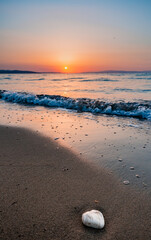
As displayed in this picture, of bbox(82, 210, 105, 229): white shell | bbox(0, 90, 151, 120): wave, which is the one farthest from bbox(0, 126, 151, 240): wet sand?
bbox(0, 90, 151, 120): wave

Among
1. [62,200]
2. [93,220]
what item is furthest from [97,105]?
[93,220]

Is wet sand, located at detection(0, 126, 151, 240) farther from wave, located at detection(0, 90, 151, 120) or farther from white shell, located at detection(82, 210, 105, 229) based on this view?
wave, located at detection(0, 90, 151, 120)

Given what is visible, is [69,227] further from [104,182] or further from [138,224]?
[104,182]

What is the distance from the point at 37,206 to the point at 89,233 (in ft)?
2.31

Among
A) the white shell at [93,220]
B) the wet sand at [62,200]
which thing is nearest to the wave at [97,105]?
the wet sand at [62,200]

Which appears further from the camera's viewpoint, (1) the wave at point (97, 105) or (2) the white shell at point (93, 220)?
(1) the wave at point (97, 105)

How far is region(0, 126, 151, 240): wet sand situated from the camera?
6.23 ft

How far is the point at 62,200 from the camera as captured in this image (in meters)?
2.34

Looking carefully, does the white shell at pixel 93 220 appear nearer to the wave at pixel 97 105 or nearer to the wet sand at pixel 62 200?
the wet sand at pixel 62 200

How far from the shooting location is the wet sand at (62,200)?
6.23ft

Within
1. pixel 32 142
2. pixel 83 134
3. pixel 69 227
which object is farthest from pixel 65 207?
pixel 83 134

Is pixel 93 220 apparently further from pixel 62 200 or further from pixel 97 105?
pixel 97 105

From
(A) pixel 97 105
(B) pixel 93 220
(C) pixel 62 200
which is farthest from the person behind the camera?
(A) pixel 97 105

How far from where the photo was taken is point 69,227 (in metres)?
1.95
